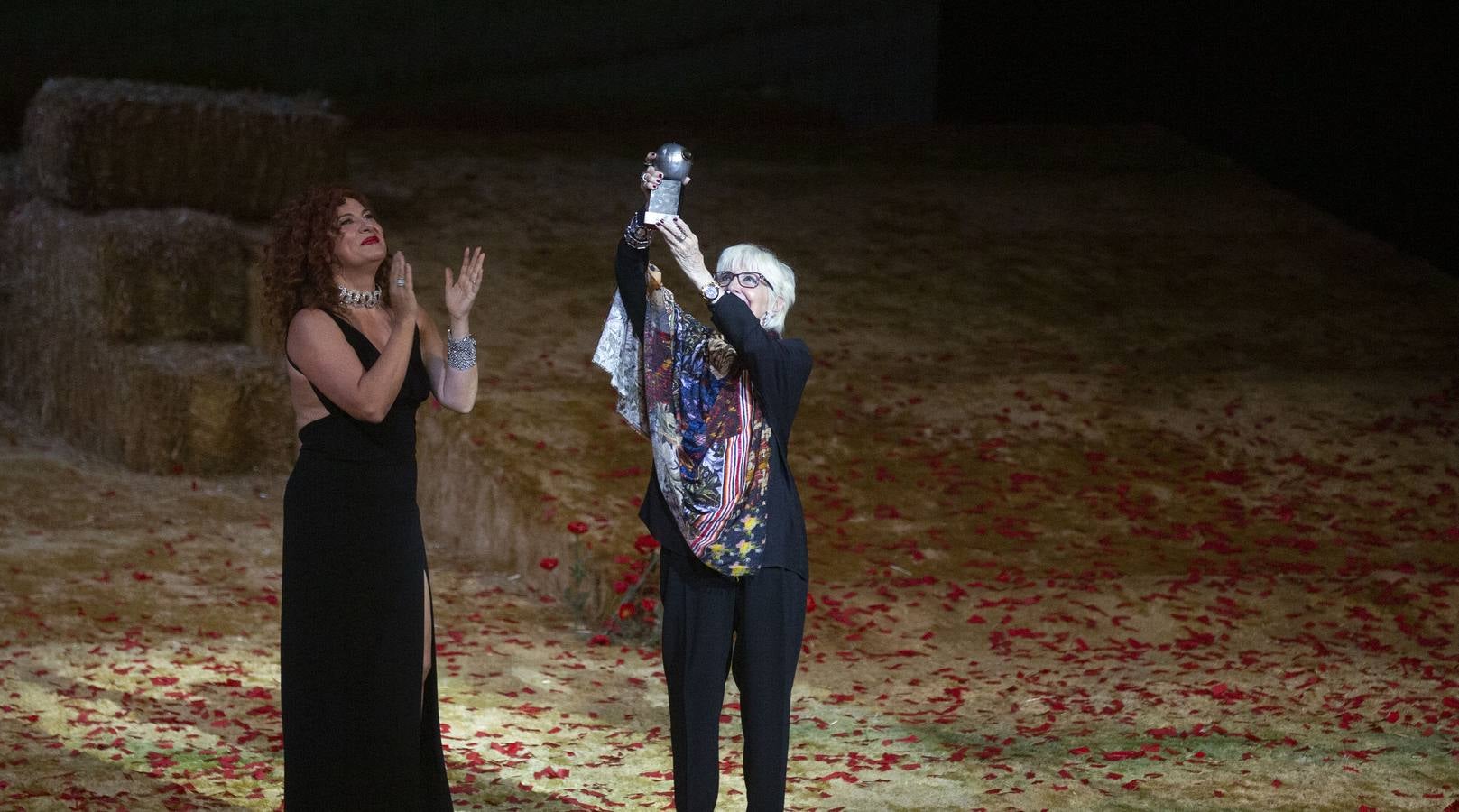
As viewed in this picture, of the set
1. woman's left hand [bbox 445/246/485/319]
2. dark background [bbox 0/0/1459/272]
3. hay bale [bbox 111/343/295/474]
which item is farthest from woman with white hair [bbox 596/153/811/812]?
dark background [bbox 0/0/1459/272]

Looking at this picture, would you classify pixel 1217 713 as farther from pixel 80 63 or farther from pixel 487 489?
pixel 80 63

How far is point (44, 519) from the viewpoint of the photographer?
647 centimetres

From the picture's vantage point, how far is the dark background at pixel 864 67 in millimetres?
9938

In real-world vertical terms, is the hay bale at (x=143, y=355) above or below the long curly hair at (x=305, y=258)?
below

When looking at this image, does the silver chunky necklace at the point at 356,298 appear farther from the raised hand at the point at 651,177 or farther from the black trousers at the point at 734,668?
the black trousers at the point at 734,668

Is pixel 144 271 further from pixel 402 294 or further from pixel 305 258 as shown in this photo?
pixel 402 294

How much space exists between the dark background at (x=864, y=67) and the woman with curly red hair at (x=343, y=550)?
787 cm

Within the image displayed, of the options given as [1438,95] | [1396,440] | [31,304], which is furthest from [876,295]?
[31,304]

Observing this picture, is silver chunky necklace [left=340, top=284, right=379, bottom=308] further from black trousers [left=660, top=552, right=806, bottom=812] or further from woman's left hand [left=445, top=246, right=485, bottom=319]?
black trousers [left=660, top=552, right=806, bottom=812]

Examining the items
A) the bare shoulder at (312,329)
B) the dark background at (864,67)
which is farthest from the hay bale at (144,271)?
the bare shoulder at (312,329)

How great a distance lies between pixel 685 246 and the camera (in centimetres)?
306

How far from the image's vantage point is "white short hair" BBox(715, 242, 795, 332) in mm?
3262

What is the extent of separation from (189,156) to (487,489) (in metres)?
2.59

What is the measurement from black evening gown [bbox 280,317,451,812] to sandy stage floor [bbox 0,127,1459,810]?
732mm
